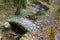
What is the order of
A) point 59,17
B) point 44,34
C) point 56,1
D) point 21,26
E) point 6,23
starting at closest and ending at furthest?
point 44,34, point 21,26, point 6,23, point 59,17, point 56,1

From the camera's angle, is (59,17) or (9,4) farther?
(9,4)

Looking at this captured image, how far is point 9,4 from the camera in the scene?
17438 mm

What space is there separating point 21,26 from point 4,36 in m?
1.57

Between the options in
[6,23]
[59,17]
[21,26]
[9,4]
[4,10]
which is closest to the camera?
[21,26]

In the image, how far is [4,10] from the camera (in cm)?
1562

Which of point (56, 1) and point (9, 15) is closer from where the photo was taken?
point (9, 15)

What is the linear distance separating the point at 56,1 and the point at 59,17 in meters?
9.00

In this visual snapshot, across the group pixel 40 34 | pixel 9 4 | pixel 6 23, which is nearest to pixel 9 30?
pixel 6 23

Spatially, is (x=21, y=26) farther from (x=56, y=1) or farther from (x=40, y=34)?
(x=56, y=1)

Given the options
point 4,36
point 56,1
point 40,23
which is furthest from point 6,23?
point 56,1

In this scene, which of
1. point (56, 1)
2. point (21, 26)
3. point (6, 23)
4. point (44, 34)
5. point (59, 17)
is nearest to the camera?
point (44, 34)

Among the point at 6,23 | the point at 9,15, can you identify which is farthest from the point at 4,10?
the point at 6,23

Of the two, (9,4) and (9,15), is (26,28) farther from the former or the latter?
(9,4)

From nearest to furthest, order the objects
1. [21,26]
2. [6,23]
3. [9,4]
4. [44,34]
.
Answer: [44,34]
[21,26]
[6,23]
[9,4]
